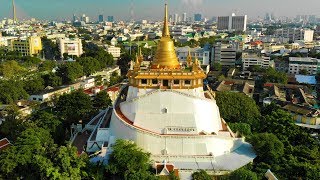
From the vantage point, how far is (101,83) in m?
55.5

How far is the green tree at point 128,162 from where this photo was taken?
18750 mm

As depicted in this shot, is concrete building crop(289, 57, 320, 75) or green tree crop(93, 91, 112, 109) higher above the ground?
concrete building crop(289, 57, 320, 75)

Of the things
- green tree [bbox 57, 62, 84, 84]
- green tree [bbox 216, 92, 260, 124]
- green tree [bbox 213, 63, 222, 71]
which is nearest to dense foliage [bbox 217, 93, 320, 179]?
green tree [bbox 216, 92, 260, 124]

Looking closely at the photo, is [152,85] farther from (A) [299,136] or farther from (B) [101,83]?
(B) [101,83]

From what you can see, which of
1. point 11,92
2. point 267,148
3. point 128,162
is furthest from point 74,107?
point 267,148

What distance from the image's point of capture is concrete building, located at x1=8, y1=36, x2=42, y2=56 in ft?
276

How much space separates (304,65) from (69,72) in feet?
143

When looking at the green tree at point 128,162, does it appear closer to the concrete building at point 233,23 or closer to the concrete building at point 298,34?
the concrete building at point 298,34

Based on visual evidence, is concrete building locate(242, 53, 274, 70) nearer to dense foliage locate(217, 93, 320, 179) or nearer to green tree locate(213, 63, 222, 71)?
green tree locate(213, 63, 222, 71)

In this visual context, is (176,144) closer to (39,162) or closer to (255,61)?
(39,162)

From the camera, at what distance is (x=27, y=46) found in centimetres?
8450

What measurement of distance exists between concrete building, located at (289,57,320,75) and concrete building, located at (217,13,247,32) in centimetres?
12895

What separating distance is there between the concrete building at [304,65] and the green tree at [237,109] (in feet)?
123

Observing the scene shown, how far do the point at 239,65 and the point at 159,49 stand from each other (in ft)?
166
